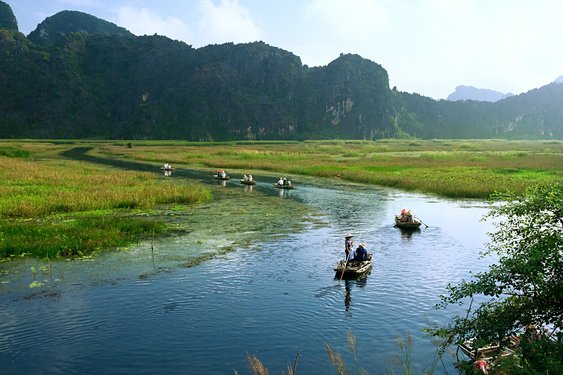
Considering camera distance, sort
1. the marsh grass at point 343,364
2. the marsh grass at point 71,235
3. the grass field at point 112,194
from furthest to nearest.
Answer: the grass field at point 112,194 < the marsh grass at point 71,235 < the marsh grass at point 343,364

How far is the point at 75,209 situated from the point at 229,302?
26361mm

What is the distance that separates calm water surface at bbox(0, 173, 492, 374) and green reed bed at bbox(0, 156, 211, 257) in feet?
7.43

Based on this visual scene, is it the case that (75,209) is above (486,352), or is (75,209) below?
below

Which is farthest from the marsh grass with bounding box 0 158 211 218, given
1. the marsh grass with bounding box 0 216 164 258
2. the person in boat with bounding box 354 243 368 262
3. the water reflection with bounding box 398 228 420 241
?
the person in boat with bounding box 354 243 368 262

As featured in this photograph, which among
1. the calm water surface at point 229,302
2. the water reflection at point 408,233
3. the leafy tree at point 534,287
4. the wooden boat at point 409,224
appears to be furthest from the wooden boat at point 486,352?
the wooden boat at point 409,224

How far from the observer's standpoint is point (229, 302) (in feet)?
70.4

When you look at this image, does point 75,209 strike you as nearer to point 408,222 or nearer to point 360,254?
point 360,254

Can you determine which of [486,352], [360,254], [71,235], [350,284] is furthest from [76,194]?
[486,352]

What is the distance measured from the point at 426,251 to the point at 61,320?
78.2 feet

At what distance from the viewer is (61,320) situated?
62.0 ft

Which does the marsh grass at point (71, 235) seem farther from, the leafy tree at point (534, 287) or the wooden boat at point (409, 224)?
the leafy tree at point (534, 287)

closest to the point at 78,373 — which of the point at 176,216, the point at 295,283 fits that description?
the point at 295,283

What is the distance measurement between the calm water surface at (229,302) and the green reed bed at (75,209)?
2.26 m

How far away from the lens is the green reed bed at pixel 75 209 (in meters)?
29.4
